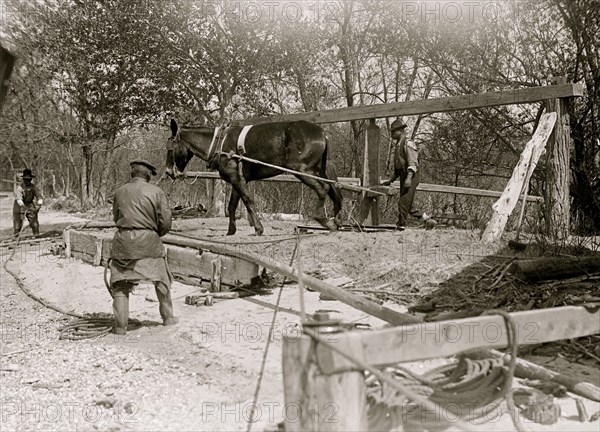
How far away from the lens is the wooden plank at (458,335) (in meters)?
2.83

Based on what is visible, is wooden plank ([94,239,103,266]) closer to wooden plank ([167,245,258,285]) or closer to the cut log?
wooden plank ([167,245,258,285])

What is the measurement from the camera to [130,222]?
20.3 feet

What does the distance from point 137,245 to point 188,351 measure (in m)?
1.41

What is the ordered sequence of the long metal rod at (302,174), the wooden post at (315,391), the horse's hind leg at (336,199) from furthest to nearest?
the horse's hind leg at (336,199), the long metal rod at (302,174), the wooden post at (315,391)

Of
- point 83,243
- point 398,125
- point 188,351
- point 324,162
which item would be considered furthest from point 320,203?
point 83,243

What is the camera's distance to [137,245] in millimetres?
6133

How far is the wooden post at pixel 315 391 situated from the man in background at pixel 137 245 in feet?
12.5

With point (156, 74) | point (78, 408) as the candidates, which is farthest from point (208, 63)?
point (78, 408)

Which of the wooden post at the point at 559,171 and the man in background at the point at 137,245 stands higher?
the wooden post at the point at 559,171

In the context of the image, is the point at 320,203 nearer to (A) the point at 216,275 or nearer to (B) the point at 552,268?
(A) the point at 216,275

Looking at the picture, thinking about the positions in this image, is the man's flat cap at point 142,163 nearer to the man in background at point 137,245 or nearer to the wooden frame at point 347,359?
A: the man in background at point 137,245

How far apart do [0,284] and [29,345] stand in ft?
15.2

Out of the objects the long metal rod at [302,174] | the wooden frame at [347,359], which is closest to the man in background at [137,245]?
the long metal rod at [302,174]

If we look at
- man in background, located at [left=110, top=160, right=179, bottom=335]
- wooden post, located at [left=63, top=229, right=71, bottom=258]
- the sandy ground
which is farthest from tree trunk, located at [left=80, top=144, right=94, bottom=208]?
man in background, located at [left=110, top=160, right=179, bottom=335]
